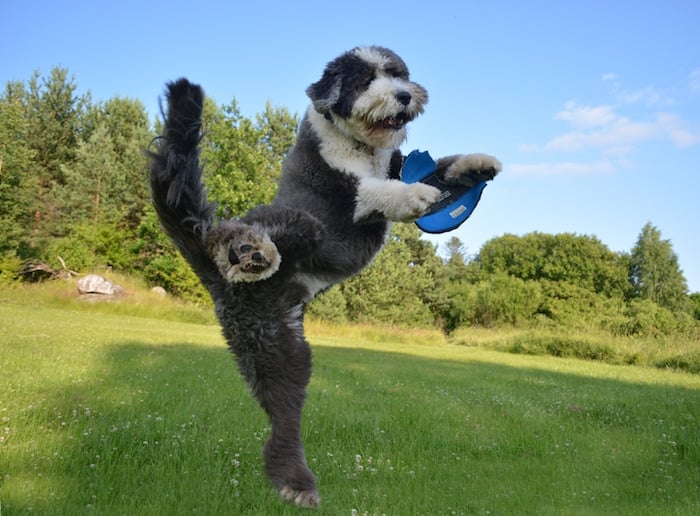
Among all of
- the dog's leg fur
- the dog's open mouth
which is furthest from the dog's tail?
the dog's open mouth

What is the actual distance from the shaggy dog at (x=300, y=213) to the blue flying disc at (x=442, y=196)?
95 mm

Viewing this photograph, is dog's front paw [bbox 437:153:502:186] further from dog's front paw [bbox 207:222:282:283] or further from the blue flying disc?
dog's front paw [bbox 207:222:282:283]

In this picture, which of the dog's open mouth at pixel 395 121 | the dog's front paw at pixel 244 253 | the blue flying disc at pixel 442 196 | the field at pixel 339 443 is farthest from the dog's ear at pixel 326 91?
the field at pixel 339 443

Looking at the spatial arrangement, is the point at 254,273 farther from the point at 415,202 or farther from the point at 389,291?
the point at 389,291

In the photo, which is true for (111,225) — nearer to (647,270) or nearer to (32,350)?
(32,350)

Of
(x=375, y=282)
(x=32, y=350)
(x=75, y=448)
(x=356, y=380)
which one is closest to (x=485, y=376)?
(x=356, y=380)

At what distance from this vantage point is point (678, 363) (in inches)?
744

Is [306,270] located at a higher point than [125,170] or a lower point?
lower

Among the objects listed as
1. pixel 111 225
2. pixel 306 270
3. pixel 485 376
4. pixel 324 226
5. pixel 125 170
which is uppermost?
pixel 125 170

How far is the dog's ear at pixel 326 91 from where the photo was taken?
2641 millimetres

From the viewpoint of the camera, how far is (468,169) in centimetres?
293

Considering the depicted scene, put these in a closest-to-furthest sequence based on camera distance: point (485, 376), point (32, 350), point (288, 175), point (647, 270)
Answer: point (288, 175)
point (32, 350)
point (485, 376)
point (647, 270)

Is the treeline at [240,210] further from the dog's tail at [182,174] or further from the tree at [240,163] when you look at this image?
the dog's tail at [182,174]

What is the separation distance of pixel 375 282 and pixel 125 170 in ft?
53.7
